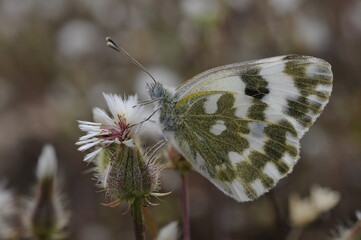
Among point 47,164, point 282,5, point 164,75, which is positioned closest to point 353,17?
point 282,5

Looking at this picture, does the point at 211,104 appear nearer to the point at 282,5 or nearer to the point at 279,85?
the point at 279,85

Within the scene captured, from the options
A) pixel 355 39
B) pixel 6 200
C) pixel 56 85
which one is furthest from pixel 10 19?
pixel 6 200

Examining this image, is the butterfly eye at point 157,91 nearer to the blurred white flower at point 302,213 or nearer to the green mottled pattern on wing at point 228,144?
the green mottled pattern on wing at point 228,144

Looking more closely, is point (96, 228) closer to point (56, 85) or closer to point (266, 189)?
point (56, 85)

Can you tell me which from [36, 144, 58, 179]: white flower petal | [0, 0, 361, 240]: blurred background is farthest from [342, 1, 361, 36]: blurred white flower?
[36, 144, 58, 179]: white flower petal

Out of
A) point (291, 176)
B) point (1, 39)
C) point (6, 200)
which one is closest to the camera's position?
point (6, 200)

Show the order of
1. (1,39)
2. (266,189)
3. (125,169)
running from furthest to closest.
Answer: (1,39)
(266,189)
(125,169)
